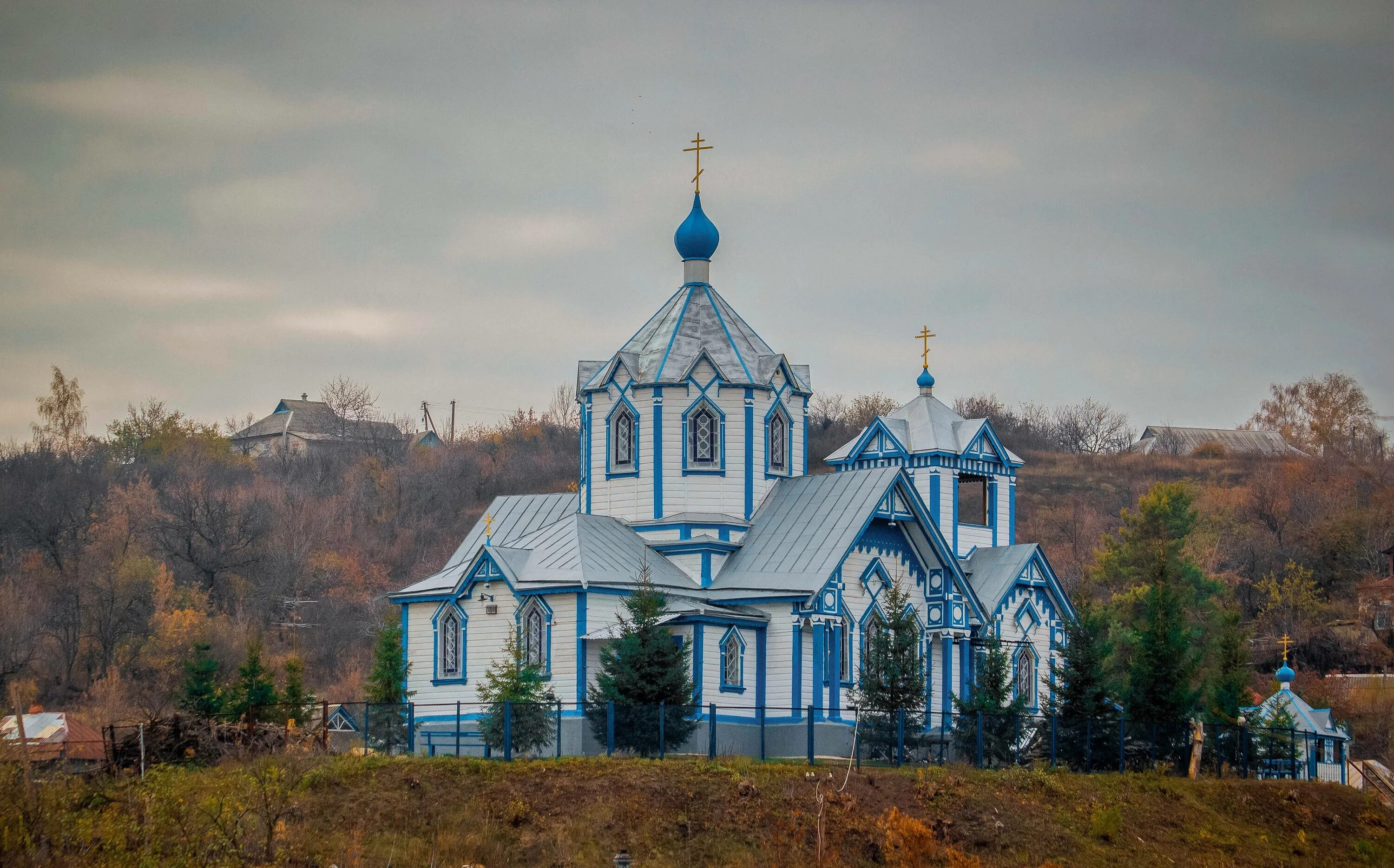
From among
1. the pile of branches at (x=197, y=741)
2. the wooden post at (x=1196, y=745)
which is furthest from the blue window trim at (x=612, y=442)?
the wooden post at (x=1196, y=745)

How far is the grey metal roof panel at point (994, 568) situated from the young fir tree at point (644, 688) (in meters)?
11.2

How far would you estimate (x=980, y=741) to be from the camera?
2817cm

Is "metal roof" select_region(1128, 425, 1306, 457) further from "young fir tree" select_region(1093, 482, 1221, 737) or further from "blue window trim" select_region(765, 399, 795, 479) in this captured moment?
"blue window trim" select_region(765, 399, 795, 479)

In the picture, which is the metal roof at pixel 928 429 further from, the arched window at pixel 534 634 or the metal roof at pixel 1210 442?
the metal roof at pixel 1210 442

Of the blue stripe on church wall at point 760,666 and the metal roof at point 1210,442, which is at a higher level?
the metal roof at point 1210,442

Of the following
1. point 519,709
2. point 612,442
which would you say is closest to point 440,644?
point 612,442

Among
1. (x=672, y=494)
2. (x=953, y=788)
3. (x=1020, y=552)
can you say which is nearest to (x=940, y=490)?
(x=1020, y=552)

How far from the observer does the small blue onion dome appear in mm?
36656

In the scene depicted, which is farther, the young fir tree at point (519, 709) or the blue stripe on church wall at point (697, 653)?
the blue stripe on church wall at point (697, 653)

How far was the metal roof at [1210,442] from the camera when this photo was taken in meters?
91.2

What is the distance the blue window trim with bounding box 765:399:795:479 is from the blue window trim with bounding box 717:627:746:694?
4680 millimetres

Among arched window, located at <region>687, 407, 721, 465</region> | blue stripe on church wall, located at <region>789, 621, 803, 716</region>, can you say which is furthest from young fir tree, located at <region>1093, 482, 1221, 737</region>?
arched window, located at <region>687, 407, 721, 465</region>

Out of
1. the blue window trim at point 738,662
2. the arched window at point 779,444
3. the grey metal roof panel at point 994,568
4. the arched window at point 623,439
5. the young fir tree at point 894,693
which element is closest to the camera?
the young fir tree at point 894,693

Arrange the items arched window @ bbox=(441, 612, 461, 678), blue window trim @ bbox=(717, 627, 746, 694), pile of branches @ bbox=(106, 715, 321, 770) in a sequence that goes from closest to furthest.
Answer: pile of branches @ bbox=(106, 715, 321, 770) → blue window trim @ bbox=(717, 627, 746, 694) → arched window @ bbox=(441, 612, 461, 678)
